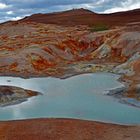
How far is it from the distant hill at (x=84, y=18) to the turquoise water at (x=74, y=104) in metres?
57.8

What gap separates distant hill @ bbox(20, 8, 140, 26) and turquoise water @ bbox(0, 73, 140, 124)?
190 feet

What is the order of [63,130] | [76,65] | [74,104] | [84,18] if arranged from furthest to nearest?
[84,18]
[76,65]
[74,104]
[63,130]

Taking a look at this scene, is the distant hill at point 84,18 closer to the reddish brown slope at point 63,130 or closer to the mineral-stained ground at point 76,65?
the mineral-stained ground at point 76,65

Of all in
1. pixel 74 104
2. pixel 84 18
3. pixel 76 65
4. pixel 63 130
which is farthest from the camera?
pixel 84 18

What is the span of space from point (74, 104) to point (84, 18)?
76151mm

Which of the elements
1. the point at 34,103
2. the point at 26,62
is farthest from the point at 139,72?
the point at 26,62

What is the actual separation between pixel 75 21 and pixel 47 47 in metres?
45.8

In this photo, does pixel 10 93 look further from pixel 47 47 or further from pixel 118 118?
pixel 47 47

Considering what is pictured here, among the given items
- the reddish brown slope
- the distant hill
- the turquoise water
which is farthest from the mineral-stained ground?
the distant hill

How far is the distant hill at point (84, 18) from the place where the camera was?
313 ft

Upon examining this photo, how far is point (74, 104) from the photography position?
26.4 meters

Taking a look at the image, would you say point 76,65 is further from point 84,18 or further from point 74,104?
point 84,18

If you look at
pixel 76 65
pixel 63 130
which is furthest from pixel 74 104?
pixel 76 65

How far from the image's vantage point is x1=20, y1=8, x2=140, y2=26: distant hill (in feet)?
313
